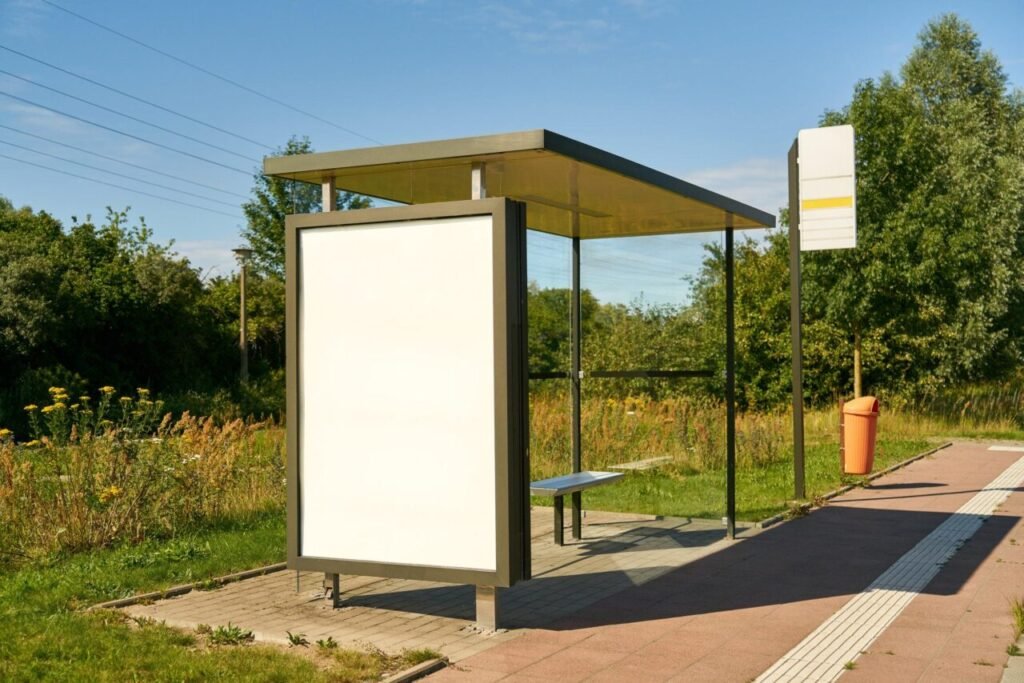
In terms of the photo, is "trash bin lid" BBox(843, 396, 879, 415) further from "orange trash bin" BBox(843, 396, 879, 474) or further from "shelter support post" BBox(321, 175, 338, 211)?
"shelter support post" BBox(321, 175, 338, 211)

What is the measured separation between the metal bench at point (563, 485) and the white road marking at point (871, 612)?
247cm

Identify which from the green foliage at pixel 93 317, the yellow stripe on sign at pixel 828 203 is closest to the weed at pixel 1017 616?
the yellow stripe on sign at pixel 828 203

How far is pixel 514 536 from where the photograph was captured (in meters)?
6.61

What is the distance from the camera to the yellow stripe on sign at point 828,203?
43.4 ft

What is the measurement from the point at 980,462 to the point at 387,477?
14.1 meters

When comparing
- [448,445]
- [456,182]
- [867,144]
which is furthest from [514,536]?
[867,144]

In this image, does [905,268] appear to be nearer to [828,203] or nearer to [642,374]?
[828,203]

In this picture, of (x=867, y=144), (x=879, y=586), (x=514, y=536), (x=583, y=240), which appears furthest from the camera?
(x=867, y=144)

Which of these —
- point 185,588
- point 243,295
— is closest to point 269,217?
point 243,295

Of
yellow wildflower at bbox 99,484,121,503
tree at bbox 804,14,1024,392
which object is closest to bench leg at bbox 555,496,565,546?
yellow wildflower at bbox 99,484,121,503

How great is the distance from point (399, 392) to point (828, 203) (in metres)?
8.22

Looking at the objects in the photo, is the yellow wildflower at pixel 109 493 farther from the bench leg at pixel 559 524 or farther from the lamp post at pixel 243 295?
the lamp post at pixel 243 295

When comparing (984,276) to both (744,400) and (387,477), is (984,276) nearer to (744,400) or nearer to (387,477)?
(744,400)

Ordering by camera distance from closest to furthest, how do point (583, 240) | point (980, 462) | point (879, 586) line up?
point (879, 586), point (583, 240), point (980, 462)
